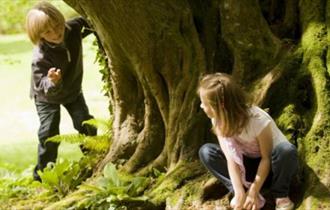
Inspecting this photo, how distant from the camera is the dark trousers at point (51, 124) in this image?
5824mm

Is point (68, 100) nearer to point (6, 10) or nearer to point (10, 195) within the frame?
point (10, 195)

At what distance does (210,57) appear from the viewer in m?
4.75

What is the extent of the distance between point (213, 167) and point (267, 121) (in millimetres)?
522

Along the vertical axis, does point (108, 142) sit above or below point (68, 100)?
below

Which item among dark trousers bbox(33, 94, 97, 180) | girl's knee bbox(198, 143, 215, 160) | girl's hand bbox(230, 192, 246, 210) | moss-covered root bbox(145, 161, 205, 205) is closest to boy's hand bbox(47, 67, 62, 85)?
dark trousers bbox(33, 94, 97, 180)

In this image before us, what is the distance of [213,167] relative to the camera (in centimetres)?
414

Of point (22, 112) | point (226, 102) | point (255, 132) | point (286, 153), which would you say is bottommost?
point (22, 112)

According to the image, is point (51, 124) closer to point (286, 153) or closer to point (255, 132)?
point (255, 132)

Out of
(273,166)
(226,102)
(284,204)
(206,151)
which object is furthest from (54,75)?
(284,204)

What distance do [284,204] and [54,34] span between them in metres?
2.63

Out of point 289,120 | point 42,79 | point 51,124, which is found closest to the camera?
point 289,120

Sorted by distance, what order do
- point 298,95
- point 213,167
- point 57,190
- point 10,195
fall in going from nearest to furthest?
point 213,167 → point 298,95 → point 57,190 → point 10,195

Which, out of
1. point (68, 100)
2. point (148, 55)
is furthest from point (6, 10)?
point (148, 55)

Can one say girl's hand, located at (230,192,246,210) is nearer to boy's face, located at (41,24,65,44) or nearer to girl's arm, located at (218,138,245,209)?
girl's arm, located at (218,138,245,209)
